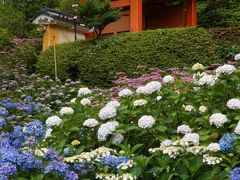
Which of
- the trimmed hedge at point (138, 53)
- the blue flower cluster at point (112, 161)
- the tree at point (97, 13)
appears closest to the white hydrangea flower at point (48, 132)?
the blue flower cluster at point (112, 161)

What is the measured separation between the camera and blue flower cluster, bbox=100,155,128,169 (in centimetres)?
272

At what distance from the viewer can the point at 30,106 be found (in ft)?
23.7

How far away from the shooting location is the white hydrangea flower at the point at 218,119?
3076 mm

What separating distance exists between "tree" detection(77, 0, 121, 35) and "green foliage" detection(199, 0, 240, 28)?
2.79 meters

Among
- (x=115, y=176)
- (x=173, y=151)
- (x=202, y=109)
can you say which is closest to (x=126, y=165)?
(x=115, y=176)

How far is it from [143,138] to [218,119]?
546mm

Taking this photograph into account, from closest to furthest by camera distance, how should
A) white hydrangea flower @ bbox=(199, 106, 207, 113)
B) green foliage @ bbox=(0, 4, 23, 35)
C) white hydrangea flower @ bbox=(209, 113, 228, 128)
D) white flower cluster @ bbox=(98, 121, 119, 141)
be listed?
white hydrangea flower @ bbox=(209, 113, 228, 128) < white flower cluster @ bbox=(98, 121, 119, 141) < white hydrangea flower @ bbox=(199, 106, 207, 113) < green foliage @ bbox=(0, 4, 23, 35)

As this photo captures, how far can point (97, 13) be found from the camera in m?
12.5

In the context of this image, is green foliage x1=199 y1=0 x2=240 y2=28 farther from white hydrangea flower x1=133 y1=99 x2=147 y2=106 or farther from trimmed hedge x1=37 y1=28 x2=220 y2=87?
white hydrangea flower x1=133 y1=99 x2=147 y2=106

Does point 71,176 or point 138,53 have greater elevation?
point 138,53

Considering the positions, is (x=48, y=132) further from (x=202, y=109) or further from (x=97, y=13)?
(x=97, y=13)

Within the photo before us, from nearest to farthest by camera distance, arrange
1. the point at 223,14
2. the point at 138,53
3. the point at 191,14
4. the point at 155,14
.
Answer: the point at 138,53
the point at 223,14
the point at 191,14
the point at 155,14

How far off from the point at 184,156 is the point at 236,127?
0.39 metres

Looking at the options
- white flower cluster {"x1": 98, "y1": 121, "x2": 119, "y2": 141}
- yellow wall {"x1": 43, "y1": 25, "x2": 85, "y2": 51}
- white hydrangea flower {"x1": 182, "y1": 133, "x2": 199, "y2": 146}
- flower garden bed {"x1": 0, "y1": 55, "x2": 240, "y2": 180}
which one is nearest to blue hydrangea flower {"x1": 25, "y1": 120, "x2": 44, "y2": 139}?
flower garden bed {"x1": 0, "y1": 55, "x2": 240, "y2": 180}
